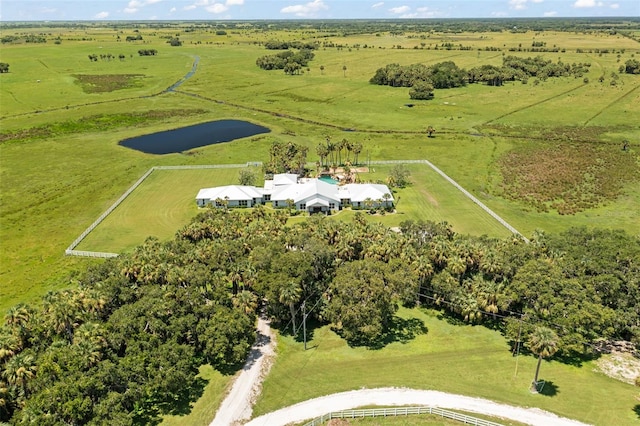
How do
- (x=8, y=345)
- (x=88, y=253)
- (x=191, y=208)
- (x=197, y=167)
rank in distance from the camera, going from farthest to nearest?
(x=197, y=167), (x=191, y=208), (x=88, y=253), (x=8, y=345)

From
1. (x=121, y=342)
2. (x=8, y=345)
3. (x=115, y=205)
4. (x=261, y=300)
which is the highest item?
(x=8, y=345)

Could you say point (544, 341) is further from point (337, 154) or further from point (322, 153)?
point (337, 154)

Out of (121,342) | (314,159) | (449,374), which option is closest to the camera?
(121,342)

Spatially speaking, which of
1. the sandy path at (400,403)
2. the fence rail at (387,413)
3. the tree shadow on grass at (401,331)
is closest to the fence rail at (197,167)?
the tree shadow on grass at (401,331)

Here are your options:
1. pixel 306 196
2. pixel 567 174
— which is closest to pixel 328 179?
pixel 306 196

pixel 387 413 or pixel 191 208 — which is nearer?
pixel 387 413

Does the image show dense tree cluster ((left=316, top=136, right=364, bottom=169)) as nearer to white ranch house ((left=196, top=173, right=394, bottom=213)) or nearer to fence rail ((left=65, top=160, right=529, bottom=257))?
fence rail ((left=65, top=160, right=529, bottom=257))

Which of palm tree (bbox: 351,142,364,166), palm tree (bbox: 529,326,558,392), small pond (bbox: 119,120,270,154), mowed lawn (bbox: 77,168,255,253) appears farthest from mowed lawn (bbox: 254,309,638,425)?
small pond (bbox: 119,120,270,154)
